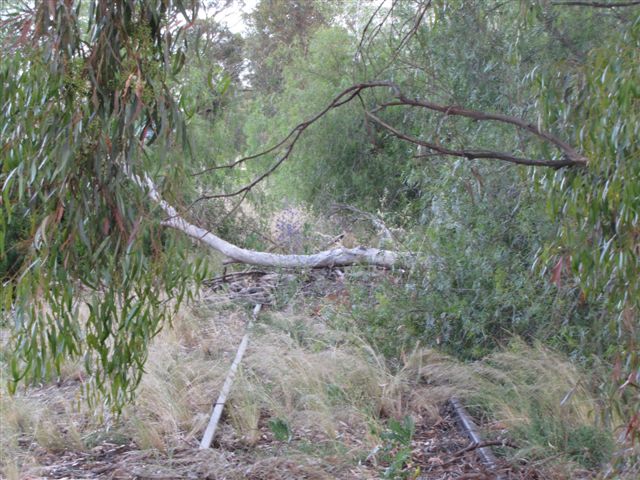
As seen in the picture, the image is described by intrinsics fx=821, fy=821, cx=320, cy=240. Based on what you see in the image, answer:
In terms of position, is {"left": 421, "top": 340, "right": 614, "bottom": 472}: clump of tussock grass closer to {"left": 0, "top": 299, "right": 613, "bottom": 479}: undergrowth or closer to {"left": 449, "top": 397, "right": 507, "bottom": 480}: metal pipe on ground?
{"left": 0, "top": 299, "right": 613, "bottom": 479}: undergrowth

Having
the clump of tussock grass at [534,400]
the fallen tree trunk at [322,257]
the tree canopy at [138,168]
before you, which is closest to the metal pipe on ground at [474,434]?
the clump of tussock grass at [534,400]

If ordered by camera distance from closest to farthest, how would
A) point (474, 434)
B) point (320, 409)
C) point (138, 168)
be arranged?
point (138, 168)
point (474, 434)
point (320, 409)

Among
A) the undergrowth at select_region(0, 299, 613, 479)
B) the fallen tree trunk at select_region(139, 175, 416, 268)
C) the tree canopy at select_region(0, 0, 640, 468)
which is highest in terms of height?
the tree canopy at select_region(0, 0, 640, 468)

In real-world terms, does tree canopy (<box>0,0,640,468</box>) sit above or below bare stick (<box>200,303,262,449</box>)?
above

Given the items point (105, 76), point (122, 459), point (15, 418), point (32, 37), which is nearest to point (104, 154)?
point (105, 76)

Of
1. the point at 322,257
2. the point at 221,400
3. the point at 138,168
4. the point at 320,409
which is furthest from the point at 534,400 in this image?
the point at 322,257

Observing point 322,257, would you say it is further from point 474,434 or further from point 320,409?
point 474,434

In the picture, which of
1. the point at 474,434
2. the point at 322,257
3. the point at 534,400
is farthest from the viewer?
the point at 322,257

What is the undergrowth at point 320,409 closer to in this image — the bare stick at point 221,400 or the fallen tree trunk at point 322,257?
the bare stick at point 221,400

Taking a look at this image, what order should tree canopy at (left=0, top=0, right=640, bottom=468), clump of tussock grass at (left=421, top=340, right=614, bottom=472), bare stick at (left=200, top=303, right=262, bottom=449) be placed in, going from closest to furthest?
tree canopy at (left=0, top=0, right=640, bottom=468) → clump of tussock grass at (left=421, top=340, right=614, bottom=472) → bare stick at (left=200, top=303, right=262, bottom=449)

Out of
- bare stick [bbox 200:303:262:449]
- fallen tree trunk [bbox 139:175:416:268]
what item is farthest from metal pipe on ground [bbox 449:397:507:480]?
fallen tree trunk [bbox 139:175:416:268]

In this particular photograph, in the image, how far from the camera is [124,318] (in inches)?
156

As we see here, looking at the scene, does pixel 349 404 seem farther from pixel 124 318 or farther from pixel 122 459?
pixel 124 318

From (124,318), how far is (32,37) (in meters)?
1.40
